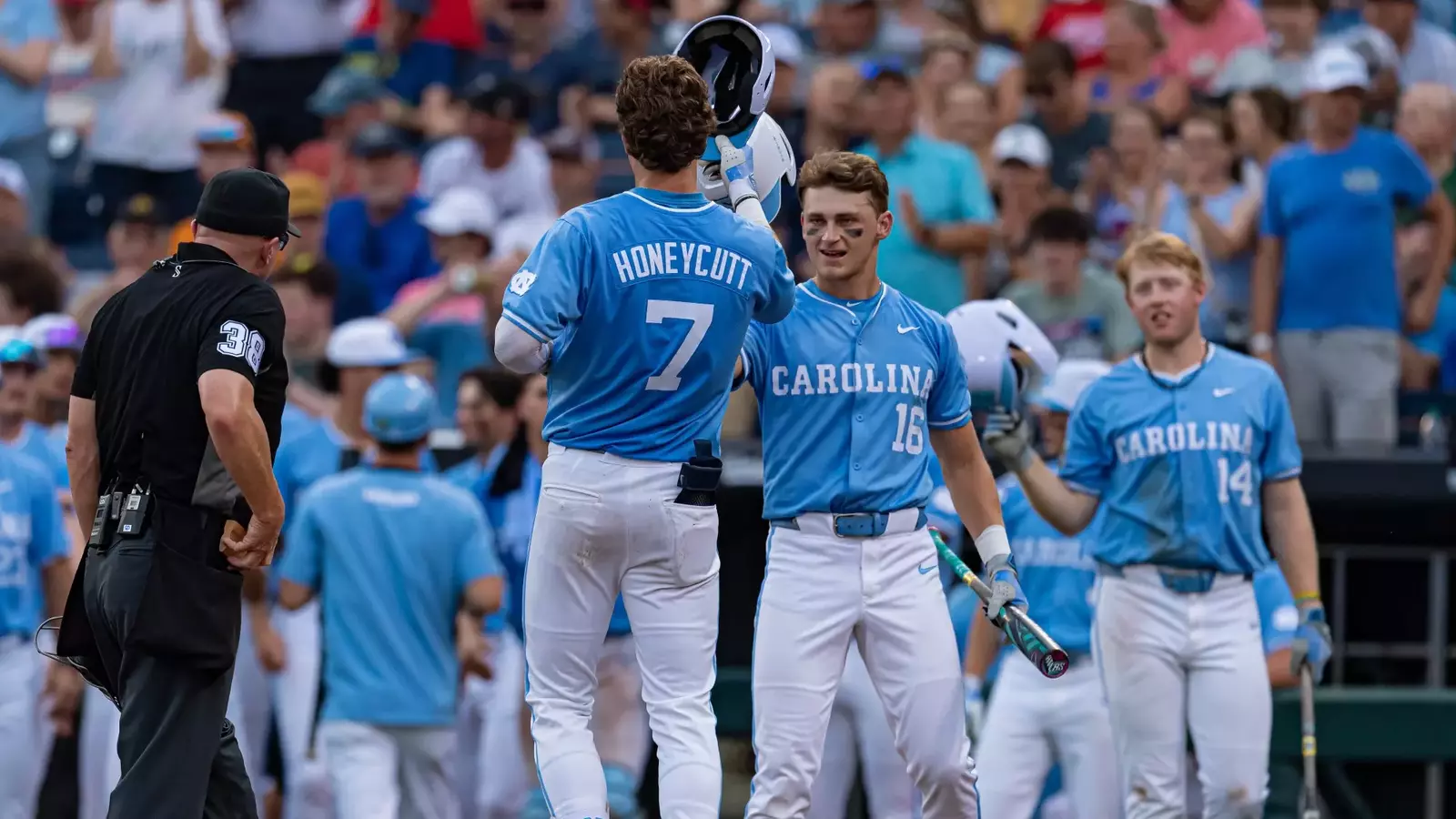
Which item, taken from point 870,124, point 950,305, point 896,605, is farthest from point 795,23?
point 896,605

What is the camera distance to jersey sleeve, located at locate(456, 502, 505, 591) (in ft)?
28.7

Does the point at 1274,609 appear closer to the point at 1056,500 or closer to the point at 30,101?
the point at 1056,500

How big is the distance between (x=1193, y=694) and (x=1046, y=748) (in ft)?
3.08

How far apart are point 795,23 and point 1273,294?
13.1 ft

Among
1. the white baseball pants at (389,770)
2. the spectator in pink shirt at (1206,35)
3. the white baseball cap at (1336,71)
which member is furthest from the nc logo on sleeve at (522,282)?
the spectator in pink shirt at (1206,35)

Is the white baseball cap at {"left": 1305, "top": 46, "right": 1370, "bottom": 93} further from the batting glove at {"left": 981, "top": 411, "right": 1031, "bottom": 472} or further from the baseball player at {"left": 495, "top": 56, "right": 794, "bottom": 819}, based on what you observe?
the baseball player at {"left": 495, "top": 56, "right": 794, "bottom": 819}

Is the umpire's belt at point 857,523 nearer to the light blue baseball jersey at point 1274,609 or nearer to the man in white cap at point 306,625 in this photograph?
the light blue baseball jersey at point 1274,609

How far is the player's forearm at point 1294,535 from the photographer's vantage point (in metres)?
7.54

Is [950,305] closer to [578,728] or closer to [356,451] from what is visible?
[356,451]

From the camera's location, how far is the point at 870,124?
1106 centimetres

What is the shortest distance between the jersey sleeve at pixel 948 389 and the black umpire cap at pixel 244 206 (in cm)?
207

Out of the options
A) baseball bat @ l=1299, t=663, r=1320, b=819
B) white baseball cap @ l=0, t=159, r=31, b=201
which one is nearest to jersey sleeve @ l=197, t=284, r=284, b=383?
baseball bat @ l=1299, t=663, r=1320, b=819

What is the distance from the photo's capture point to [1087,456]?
7.67 metres

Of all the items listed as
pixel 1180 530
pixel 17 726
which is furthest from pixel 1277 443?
pixel 17 726
